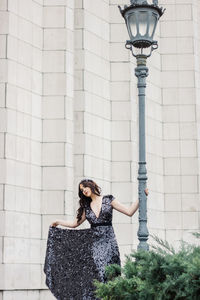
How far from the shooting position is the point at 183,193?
17.6 metres

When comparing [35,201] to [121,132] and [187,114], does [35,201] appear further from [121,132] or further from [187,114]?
[187,114]

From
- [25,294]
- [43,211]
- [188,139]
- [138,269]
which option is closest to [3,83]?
[43,211]

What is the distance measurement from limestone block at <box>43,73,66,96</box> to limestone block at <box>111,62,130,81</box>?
180 centimetres

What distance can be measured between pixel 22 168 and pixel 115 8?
17.0ft

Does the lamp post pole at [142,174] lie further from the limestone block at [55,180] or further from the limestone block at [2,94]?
the limestone block at [55,180]

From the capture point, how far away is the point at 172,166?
17766 millimetres

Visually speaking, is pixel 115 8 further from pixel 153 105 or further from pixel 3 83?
pixel 3 83

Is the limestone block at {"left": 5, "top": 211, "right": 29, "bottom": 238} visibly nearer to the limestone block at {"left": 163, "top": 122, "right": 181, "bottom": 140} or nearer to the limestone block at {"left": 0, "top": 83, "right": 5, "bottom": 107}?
the limestone block at {"left": 0, "top": 83, "right": 5, "bottom": 107}

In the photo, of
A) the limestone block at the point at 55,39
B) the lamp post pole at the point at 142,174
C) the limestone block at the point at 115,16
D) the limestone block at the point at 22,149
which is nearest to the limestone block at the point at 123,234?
the limestone block at the point at 22,149

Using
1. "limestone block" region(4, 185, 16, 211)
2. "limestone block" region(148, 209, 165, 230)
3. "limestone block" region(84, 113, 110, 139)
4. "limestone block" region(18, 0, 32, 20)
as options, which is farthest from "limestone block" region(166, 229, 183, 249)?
"limestone block" region(18, 0, 32, 20)

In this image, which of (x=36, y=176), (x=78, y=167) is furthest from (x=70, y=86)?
(x=36, y=176)

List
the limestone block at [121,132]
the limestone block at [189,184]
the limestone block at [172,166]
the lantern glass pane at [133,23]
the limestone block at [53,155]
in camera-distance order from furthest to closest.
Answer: the limestone block at [172,166], the limestone block at [189,184], the limestone block at [121,132], the limestone block at [53,155], the lantern glass pane at [133,23]

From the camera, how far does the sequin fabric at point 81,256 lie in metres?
10.5

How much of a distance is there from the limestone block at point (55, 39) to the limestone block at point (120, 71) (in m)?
1.74
